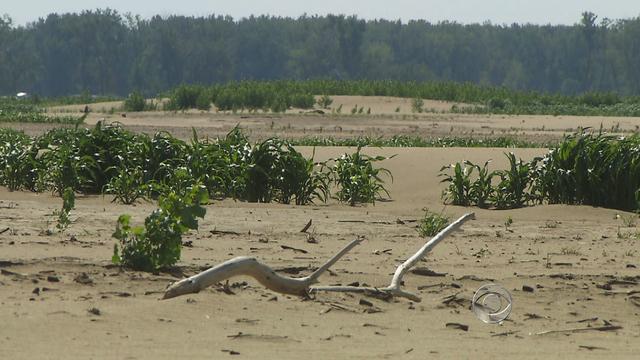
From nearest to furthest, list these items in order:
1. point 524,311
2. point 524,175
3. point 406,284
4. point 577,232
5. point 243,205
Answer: point 524,311
point 406,284
point 577,232
point 243,205
point 524,175

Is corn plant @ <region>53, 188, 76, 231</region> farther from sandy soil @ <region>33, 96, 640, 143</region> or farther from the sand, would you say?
sandy soil @ <region>33, 96, 640, 143</region>

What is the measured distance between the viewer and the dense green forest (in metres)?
115

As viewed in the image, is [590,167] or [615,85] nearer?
[590,167]

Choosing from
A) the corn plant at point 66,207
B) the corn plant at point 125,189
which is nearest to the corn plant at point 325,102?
the corn plant at point 125,189

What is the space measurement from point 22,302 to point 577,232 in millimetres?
5760

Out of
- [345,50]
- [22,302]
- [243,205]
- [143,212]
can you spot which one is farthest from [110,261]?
[345,50]

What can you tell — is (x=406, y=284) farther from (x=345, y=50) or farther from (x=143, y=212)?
(x=345, y=50)

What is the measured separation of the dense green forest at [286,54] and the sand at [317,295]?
97.2 metres

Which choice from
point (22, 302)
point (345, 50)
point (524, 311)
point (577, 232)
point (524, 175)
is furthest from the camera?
point (345, 50)

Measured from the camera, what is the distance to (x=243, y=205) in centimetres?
1288

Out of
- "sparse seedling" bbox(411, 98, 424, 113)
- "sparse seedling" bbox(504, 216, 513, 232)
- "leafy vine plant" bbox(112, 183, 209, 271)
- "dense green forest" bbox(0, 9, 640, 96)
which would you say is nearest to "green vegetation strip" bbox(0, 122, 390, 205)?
"sparse seedling" bbox(504, 216, 513, 232)

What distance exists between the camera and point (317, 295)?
310 inches

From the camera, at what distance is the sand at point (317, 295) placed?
21.7ft

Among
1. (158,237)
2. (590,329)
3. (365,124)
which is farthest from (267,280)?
(365,124)
